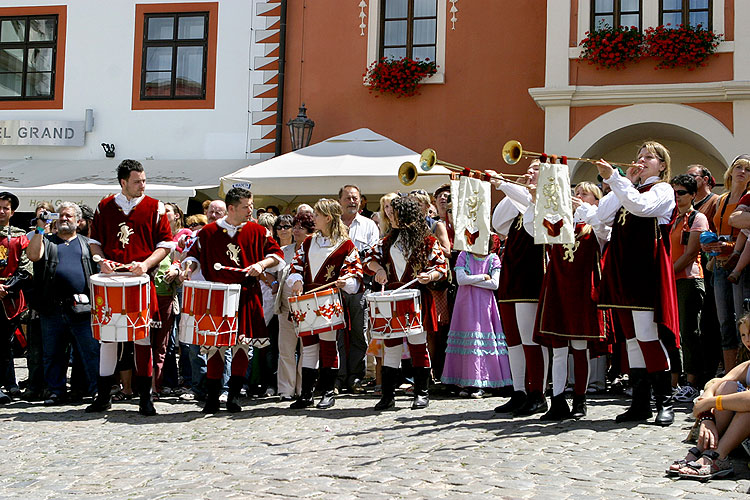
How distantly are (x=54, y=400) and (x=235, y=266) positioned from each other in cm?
213

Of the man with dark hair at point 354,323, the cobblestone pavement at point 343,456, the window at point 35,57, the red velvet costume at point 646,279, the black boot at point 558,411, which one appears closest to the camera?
the cobblestone pavement at point 343,456

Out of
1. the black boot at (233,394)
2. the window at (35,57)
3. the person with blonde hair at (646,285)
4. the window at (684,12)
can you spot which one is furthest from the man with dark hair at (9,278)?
the window at (684,12)

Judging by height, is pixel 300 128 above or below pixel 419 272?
above

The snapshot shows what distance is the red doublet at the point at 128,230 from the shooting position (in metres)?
7.85

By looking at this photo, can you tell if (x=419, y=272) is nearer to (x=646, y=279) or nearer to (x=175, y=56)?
(x=646, y=279)

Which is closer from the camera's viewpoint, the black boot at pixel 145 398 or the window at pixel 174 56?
the black boot at pixel 145 398

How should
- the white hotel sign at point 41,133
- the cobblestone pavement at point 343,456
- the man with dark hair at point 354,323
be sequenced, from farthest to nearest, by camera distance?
the white hotel sign at point 41,133 → the man with dark hair at point 354,323 → the cobblestone pavement at point 343,456

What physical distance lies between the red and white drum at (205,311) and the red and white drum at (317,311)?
0.60m

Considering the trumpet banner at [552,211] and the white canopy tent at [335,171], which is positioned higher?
the white canopy tent at [335,171]

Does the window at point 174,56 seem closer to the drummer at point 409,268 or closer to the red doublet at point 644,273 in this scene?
the drummer at point 409,268

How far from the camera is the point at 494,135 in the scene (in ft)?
53.1

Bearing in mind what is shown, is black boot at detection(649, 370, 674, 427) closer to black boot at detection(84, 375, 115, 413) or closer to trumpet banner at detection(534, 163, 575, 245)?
trumpet banner at detection(534, 163, 575, 245)

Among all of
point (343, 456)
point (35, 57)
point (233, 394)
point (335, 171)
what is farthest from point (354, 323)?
point (35, 57)

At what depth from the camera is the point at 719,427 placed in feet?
17.5
